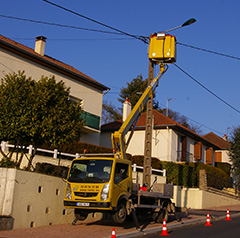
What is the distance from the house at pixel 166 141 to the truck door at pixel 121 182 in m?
19.2

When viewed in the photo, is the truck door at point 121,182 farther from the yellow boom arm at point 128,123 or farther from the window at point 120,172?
the yellow boom arm at point 128,123

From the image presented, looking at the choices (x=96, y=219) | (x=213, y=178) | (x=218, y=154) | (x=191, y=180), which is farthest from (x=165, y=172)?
(x=218, y=154)

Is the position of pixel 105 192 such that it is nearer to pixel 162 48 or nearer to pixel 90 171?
pixel 90 171

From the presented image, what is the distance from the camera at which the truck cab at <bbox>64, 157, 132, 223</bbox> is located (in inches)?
449

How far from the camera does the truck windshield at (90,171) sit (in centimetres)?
1172

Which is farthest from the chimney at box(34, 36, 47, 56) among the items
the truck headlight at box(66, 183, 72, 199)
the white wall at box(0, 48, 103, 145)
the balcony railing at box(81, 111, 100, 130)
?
the truck headlight at box(66, 183, 72, 199)

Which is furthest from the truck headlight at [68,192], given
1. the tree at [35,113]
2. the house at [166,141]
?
the house at [166,141]

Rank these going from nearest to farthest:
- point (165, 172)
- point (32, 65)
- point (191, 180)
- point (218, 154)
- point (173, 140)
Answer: point (32, 65)
point (165, 172)
point (191, 180)
point (173, 140)
point (218, 154)

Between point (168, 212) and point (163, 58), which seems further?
point (163, 58)

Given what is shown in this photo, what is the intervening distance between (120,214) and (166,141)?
20420 mm

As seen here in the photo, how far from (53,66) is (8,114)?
38.9 feet

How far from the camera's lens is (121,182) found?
478 inches

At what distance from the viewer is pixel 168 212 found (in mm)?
14984

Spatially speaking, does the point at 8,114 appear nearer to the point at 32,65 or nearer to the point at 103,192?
the point at 103,192
